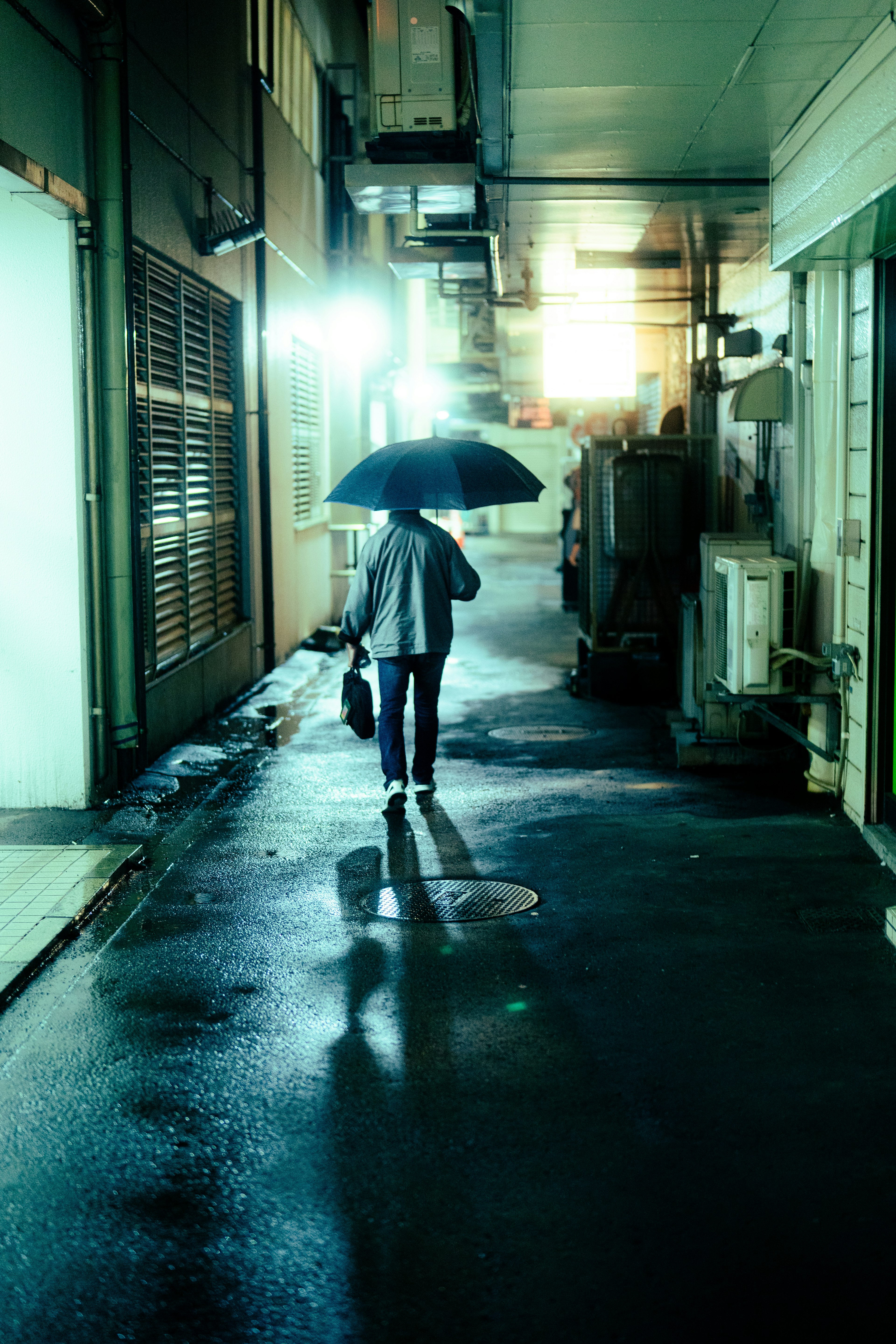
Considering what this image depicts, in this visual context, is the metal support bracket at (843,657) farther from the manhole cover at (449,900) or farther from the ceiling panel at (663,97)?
the ceiling panel at (663,97)

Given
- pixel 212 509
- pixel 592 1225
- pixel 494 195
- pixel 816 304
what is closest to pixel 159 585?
pixel 212 509

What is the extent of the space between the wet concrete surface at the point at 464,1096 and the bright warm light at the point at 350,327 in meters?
13.0

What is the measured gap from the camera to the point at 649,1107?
4.31m

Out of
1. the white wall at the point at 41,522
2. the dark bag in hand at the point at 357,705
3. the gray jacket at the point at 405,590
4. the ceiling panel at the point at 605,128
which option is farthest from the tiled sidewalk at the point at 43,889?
the ceiling panel at the point at 605,128

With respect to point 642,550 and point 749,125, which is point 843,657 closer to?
point 749,125

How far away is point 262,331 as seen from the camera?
1361 centimetres

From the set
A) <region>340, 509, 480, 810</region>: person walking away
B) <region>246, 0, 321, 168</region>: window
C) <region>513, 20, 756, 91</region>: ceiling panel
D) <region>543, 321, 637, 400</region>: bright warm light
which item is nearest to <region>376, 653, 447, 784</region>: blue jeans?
<region>340, 509, 480, 810</region>: person walking away

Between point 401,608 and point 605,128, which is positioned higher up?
point 605,128

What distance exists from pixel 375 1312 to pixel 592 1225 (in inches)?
26.8

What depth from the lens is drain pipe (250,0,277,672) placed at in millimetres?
13477

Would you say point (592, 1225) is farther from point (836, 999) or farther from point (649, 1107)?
point (836, 999)

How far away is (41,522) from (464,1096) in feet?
16.6

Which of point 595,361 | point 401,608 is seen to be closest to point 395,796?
point 401,608

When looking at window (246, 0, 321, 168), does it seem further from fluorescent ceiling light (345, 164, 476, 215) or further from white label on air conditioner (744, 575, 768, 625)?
white label on air conditioner (744, 575, 768, 625)
